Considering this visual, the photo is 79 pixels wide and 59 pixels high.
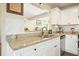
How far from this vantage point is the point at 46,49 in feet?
4.45

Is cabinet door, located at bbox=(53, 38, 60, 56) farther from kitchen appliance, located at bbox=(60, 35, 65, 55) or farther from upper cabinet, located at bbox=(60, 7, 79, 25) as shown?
upper cabinet, located at bbox=(60, 7, 79, 25)

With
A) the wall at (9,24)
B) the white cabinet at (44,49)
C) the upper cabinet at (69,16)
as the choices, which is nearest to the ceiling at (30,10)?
the wall at (9,24)

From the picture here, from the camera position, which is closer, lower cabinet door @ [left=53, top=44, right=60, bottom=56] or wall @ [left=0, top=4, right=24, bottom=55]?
wall @ [left=0, top=4, right=24, bottom=55]

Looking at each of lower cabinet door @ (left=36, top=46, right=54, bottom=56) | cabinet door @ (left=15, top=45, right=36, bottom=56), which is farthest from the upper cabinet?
cabinet door @ (left=15, top=45, right=36, bottom=56)

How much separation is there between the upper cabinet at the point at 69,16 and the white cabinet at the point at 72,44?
0.61 ft

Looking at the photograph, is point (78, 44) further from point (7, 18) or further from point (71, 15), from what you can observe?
point (7, 18)

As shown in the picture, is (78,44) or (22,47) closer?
(22,47)

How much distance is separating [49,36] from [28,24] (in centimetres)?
31

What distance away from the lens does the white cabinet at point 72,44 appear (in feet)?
4.38

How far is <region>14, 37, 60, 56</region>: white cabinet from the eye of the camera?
1278 millimetres

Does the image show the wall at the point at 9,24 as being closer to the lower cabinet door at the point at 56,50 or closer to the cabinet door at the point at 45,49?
the cabinet door at the point at 45,49

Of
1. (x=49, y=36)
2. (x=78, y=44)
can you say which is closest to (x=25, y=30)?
(x=49, y=36)

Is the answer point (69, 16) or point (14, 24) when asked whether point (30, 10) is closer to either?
point (14, 24)

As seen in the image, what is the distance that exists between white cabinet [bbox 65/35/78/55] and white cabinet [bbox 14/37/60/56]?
11cm
